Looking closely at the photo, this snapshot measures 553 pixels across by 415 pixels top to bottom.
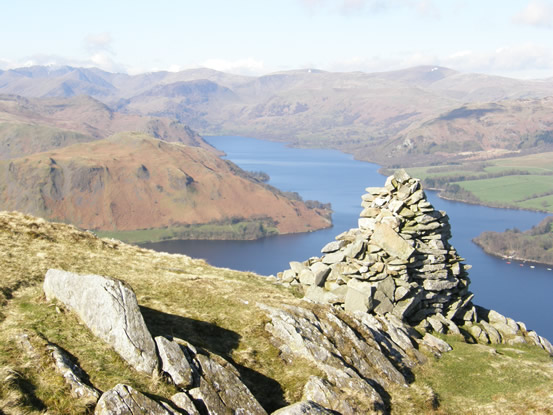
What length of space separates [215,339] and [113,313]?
6.20m

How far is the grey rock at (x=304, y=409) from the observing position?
1911 centimetres

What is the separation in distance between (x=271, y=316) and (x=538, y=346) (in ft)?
92.9

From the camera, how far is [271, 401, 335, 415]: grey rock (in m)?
19.1

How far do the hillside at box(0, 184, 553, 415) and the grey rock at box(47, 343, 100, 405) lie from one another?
0.35 feet

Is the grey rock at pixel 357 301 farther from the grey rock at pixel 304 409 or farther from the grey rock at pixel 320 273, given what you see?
the grey rock at pixel 304 409

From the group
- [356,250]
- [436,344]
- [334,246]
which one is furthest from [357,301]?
[334,246]

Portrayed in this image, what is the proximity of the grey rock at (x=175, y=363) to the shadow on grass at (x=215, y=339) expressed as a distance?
2.38 m

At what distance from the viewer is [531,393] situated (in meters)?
25.9

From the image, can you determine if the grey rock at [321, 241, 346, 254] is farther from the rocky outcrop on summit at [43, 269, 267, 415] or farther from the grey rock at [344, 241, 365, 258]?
the rocky outcrop on summit at [43, 269, 267, 415]

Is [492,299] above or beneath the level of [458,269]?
beneath

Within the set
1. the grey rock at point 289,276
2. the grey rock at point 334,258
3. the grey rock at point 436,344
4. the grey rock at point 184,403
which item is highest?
the grey rock at point 184,403

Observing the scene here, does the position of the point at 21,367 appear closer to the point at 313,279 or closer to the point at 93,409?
the point at 93,409

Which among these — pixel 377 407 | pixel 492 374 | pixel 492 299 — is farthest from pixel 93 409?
pixel 492 299

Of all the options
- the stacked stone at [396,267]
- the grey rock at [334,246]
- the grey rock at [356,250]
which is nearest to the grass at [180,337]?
the stacked stone at [396,267]
